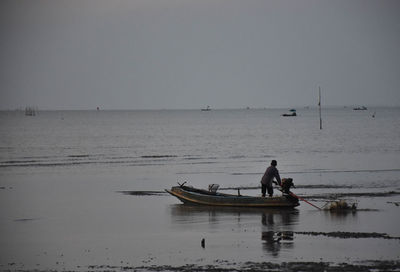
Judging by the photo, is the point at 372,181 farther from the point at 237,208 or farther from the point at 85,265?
the point at 85,265

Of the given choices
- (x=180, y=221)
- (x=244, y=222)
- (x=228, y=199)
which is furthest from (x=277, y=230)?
(x=228, y=199)

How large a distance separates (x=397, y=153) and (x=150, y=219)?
34.8m

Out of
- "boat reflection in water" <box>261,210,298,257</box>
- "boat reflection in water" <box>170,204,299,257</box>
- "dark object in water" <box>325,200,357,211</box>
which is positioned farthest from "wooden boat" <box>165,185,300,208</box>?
"dark object in water" <box>325,200,357,211</box>

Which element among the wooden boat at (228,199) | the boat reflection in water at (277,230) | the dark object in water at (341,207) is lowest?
the boat reflection in water at (277,230)

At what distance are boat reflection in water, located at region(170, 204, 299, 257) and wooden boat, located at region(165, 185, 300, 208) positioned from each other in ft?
0.61

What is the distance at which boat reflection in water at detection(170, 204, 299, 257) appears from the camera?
20578 mm

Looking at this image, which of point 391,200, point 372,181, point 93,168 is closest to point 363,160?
point 372,181

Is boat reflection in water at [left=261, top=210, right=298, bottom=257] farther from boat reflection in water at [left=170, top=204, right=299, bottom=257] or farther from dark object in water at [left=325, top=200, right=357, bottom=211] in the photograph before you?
dark object in water at [left=325, top=200, right=357, bottom=211]

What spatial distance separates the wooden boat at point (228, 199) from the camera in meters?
26.3

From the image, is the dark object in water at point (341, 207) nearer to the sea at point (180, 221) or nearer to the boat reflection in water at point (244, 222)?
the sea at point (180, 221)

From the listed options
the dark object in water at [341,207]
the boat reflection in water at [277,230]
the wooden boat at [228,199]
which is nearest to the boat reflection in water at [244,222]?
the boat reflection in water at [277,230]

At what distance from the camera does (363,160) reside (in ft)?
163

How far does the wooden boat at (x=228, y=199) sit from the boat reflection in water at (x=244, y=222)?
0.61 feet

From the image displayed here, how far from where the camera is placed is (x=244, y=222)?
23891 millimetres
